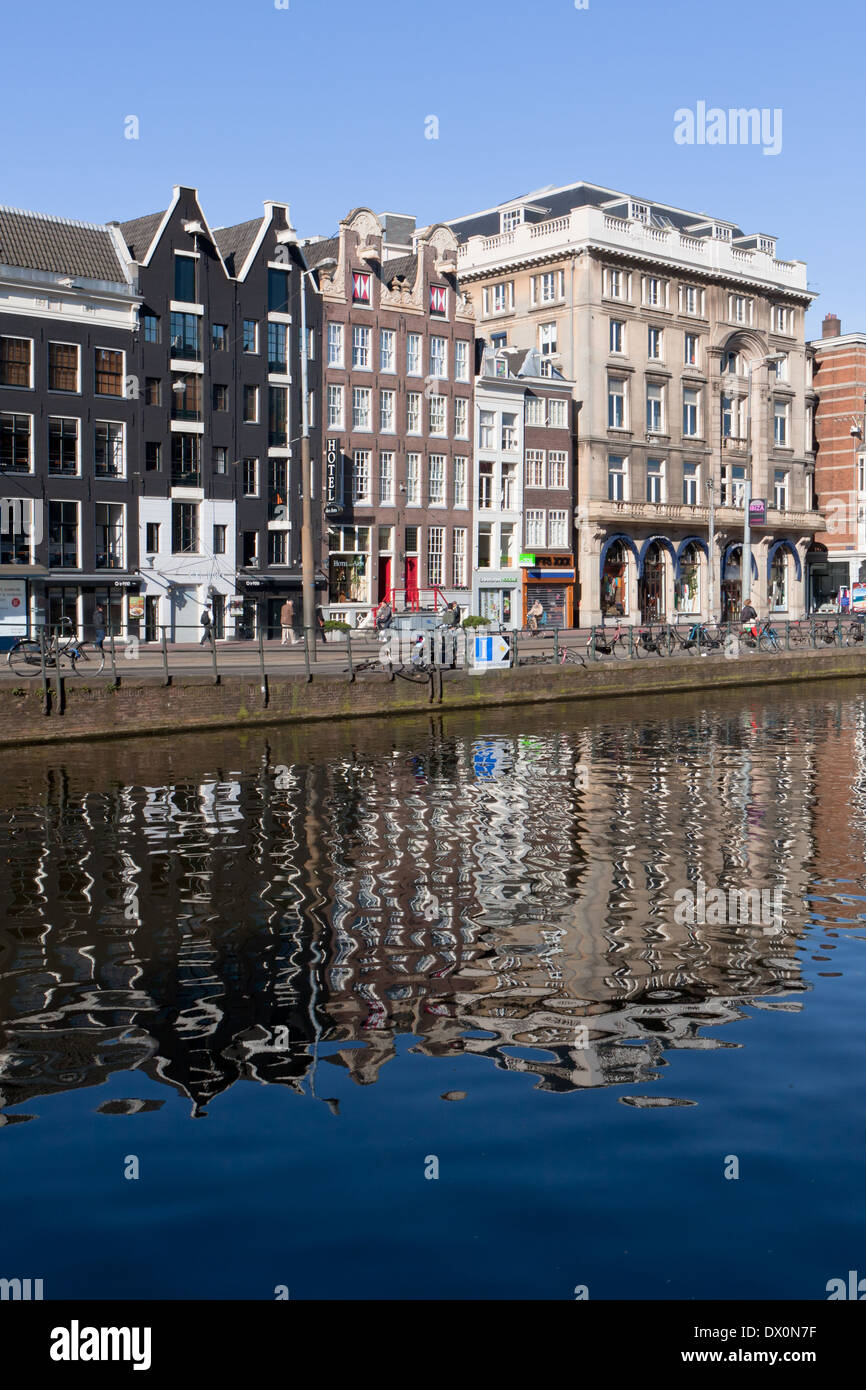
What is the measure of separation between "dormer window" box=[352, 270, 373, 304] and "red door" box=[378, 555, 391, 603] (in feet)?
41.2

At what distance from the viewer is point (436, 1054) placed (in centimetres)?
1105

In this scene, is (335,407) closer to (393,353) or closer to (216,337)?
(393,353)

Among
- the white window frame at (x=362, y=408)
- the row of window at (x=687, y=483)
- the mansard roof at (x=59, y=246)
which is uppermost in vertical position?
the mansard roof at (x=59, y=246)

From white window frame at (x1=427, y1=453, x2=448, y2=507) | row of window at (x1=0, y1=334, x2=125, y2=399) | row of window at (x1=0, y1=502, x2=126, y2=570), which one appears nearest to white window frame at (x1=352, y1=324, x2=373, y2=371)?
white window frame at (x1=427, y1=453, x2=448, y2=507)

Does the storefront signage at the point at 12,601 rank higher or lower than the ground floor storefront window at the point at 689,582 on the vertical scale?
lower

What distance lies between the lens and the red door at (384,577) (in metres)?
70.6

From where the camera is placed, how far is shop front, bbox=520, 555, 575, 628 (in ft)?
255

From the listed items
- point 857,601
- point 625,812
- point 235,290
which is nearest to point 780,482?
point 857,601

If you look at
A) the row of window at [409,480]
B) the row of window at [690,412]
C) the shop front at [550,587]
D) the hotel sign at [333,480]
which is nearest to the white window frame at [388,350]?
the row of window at [409,480]

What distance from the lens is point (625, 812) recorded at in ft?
77.7

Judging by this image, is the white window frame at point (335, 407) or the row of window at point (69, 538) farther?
the white window frame at point (335, 407)

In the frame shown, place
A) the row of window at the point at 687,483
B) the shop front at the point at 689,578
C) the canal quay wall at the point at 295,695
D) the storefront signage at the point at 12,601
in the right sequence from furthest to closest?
the shop front at the point at 689,578 < the row of window at the point at 687,483 < the storefront signage at the point at 12,601 < the canal quay wall at the point at 295,695

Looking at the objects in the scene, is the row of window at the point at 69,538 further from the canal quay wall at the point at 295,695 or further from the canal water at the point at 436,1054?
the canal water at the point at 436,1054

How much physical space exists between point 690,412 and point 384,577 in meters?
28.8
